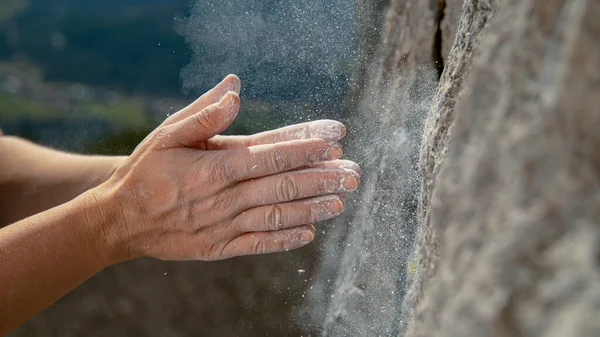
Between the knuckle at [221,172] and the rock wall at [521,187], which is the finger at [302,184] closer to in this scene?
the knuckle at [221,172]

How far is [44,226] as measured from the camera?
0.97 meters

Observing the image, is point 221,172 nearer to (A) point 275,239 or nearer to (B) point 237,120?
(A) point 275,239

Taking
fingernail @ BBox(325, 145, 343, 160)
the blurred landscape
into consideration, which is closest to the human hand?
fingernail @ BBox(325, 145, 343, 160)

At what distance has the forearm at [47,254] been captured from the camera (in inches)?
36.9

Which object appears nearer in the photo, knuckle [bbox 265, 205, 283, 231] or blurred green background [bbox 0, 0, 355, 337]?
knuckle [bbox 265, 205, 283, 231]

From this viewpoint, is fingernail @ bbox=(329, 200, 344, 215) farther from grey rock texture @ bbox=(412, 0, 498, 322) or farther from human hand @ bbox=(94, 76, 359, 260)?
grey rock texture @ bbox=(412, 0, 498, 322)

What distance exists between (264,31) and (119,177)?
788mm

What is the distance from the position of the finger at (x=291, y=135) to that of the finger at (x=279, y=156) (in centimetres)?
4

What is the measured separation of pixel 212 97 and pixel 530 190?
776mm

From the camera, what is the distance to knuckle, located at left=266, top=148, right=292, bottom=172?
2.97ft

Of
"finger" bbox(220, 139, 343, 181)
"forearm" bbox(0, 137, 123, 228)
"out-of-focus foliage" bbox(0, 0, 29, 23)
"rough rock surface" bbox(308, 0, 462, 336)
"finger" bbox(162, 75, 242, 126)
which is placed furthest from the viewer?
"out-of-focus foliage" bbox(0, 0, 29, 23)

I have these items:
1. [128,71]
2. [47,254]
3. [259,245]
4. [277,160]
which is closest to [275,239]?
[259,245]

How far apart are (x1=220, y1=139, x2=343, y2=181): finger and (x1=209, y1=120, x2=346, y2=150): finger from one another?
0.04m

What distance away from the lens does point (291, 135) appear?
995 millimetres
